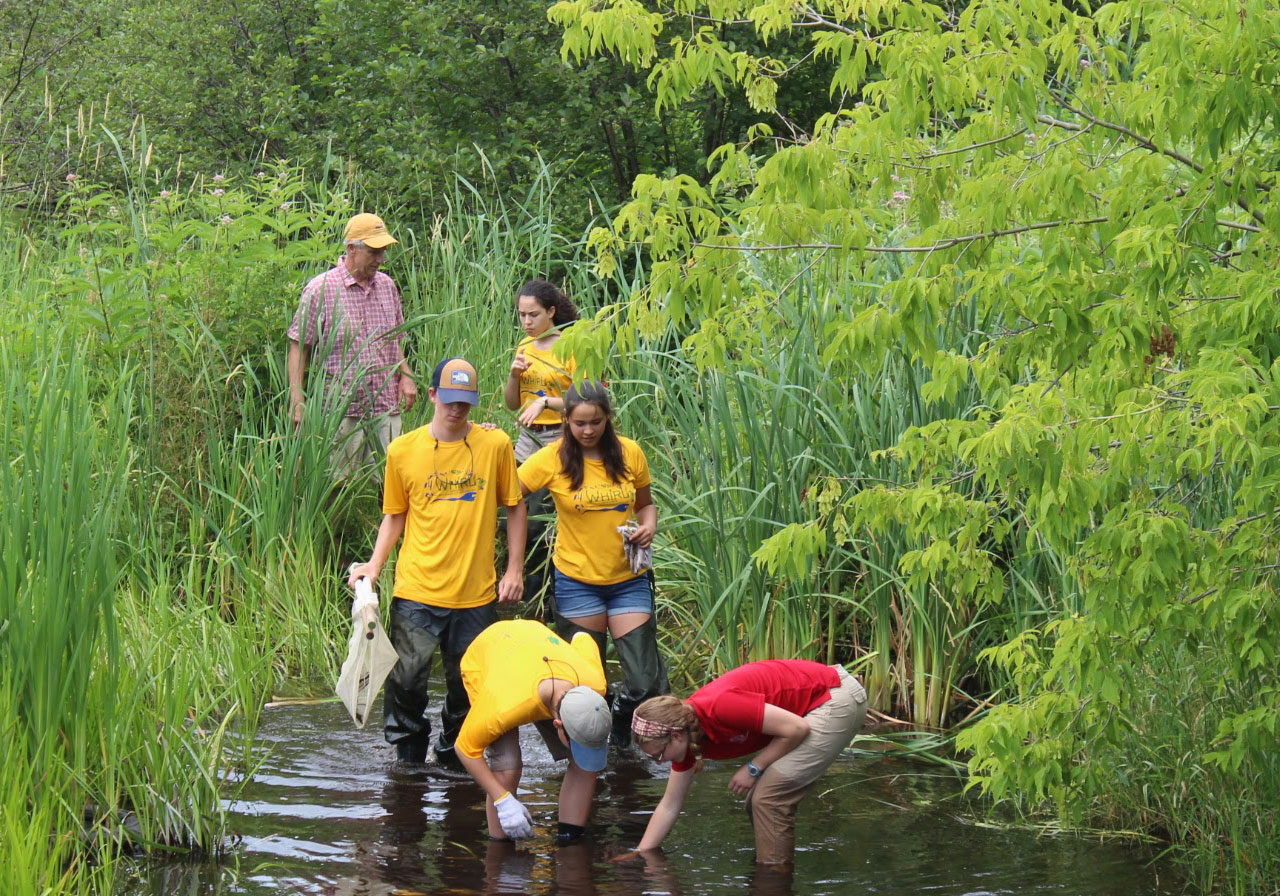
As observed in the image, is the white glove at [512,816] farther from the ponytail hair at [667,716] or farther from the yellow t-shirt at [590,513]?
the yellow t-shirt at [590,513]

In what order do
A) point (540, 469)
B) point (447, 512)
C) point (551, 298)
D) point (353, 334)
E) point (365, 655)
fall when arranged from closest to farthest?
point (365, 655)
point (447, 512)
point (540, 469)
point (551, 298)
point (353, 334)

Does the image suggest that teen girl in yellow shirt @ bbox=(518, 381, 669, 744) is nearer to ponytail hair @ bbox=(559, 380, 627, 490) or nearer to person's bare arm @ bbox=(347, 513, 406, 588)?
ponytail hair @ bbox=(559, 380, 627, 490)

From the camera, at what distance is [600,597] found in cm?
665

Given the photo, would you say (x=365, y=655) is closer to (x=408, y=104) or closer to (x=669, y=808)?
(x=669, y=808)

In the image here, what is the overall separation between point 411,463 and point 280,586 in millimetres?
2119

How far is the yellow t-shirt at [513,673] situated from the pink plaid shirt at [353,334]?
327cm

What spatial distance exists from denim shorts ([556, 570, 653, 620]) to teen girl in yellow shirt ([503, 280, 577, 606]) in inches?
55.3

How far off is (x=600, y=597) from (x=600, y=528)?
34cm

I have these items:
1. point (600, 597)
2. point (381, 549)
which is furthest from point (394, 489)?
point (600, 597)

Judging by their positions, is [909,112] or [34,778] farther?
[34,778]

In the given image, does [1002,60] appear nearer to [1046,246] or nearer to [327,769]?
[1046,246]

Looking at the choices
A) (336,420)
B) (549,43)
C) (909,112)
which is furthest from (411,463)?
(549,43)

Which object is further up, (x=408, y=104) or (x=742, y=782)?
(x=408, y=104)

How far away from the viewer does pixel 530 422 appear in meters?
7.97
